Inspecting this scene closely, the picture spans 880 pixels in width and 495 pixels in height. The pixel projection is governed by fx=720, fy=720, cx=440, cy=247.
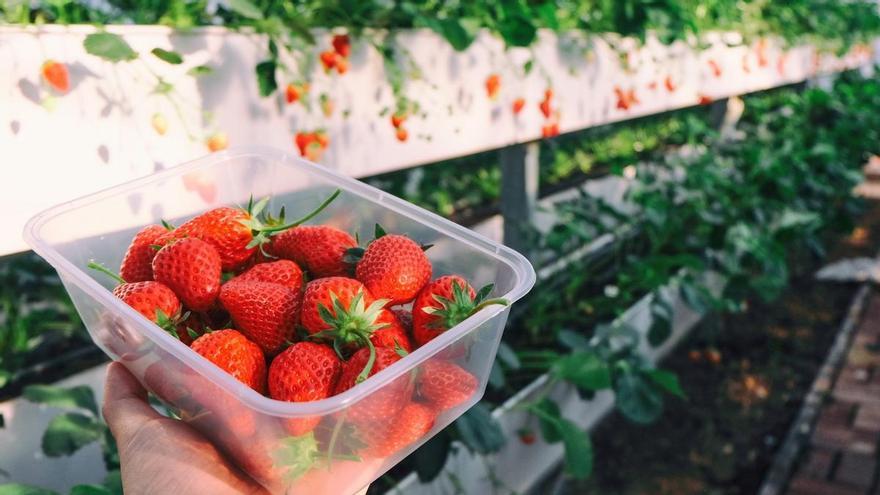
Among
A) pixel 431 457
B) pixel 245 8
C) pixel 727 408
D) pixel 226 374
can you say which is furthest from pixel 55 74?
pixel 727 408

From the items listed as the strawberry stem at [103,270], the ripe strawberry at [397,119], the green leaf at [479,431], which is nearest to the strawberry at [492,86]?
the ripe strawberry at [397,119]

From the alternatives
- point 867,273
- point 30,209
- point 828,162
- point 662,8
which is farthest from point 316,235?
point 867,273

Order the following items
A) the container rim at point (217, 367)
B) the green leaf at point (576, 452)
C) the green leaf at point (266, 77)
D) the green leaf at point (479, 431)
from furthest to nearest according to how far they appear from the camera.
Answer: the green leaf at point (576, 452), the green leaf at point (479, 431), the green leaf at point (266, 77), the container rim at point (217, 367)

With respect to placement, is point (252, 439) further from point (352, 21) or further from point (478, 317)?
point (352, 21)

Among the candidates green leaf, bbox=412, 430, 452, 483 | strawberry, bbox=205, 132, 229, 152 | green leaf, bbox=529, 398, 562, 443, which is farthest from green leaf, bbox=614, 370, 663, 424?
strawberry, bbox=205, 132, 229, 152

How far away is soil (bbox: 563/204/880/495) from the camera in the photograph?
6.84ft

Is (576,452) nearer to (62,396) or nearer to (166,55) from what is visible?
(62,396)

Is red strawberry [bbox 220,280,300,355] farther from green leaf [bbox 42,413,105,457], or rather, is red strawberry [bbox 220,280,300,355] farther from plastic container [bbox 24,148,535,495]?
green leaf [bbox 42,413,105,457]

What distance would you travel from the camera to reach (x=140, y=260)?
2.62 feet

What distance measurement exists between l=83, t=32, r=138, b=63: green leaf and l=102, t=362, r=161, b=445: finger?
384 millimetres

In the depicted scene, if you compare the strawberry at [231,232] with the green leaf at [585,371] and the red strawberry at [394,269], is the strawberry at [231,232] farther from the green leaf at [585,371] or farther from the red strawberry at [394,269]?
the green leaf at [585,371]

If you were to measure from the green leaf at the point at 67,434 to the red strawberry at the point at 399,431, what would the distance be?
0.74 metres

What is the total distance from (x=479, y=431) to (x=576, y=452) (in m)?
0.27

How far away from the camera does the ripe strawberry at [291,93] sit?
118 cm
